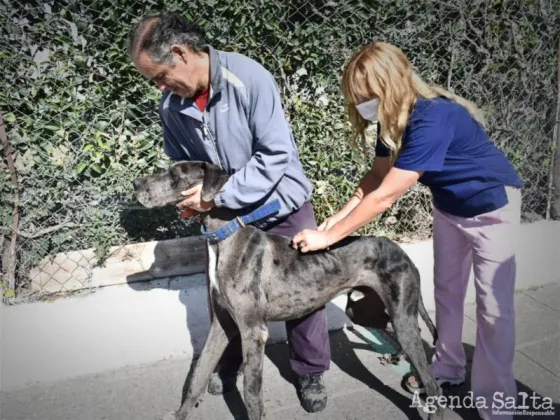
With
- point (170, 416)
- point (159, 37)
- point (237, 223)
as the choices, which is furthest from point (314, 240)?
point (170, 416)

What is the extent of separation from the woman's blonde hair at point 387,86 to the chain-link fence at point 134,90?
163 cm

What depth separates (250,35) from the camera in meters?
3.90

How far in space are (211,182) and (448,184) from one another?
132 cm

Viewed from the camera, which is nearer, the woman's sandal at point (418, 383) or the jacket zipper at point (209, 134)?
the jacket zipper at point (209, 134)

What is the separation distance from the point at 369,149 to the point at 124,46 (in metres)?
2.39

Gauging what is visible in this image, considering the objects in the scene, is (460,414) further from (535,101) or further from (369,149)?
(535,101)

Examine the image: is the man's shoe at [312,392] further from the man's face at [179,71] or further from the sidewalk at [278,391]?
the man's face at [179,71]

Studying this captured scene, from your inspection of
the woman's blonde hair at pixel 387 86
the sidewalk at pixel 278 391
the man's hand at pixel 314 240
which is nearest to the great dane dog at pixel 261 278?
the man's hand at pixel 314 240

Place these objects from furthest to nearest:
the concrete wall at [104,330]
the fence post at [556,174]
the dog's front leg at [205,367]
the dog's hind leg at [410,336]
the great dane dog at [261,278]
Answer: the fence post at [556,174], the concrete wall at [104,330], the dog's front leg at [205,367], the dog's hind leg at [410,336], the great dane dog at [261,278]

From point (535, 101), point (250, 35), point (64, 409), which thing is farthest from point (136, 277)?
point (535, 101)

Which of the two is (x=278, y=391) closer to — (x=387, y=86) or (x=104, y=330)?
(x=104, y=330)

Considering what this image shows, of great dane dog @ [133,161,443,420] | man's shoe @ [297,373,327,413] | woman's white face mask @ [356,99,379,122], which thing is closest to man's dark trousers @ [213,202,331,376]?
man's shoe @ [297,373,327,413]

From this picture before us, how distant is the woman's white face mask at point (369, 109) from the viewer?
261 cm

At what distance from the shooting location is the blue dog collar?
2.69 m
